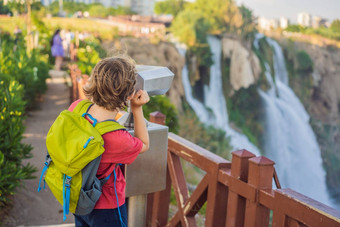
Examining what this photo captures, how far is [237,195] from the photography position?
2100 millimetres

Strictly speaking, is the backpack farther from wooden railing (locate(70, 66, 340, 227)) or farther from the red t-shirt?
wooden railing (locate(70, 66, 340, 227))

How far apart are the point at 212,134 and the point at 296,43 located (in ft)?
73.8

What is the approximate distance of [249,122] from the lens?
33031 mm

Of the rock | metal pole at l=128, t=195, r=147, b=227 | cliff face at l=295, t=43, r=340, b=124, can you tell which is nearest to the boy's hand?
metal pole at l=128, t=195, r=147, b=227

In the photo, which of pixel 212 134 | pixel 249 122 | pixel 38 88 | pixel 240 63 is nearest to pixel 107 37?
pixel 212 134

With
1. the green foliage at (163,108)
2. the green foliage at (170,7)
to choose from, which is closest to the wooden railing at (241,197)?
the green foliage at (163,108)

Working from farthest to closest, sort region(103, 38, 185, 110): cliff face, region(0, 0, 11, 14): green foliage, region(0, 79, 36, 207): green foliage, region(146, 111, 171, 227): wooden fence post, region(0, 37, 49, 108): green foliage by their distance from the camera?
region(103, 38, 185, 110): cliff face < region(0, 0, 11, 14): green foliage < region(0, 37, 49, 108): green foliage < region(0, 79, 36, 207): green foliage < region(146, 111, 171, 227): wooden fence post

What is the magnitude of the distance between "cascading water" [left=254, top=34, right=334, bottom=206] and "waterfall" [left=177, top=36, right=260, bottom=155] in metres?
3.08

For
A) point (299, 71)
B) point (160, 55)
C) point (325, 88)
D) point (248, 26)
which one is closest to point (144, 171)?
point (160, 55)

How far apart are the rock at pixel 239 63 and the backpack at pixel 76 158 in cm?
3046

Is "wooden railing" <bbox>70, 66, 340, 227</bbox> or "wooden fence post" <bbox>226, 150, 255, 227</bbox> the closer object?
"wooden railing" <bbox>70, 66, 340, 227</bbox>

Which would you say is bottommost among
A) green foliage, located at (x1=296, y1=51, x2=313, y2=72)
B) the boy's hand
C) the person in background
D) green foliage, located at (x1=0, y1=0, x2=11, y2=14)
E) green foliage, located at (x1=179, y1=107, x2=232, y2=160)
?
green foliage, located at (x1=179, y1=107, x2=232, y2=160)

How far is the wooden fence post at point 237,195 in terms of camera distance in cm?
208

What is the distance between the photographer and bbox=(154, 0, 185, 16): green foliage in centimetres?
5449
